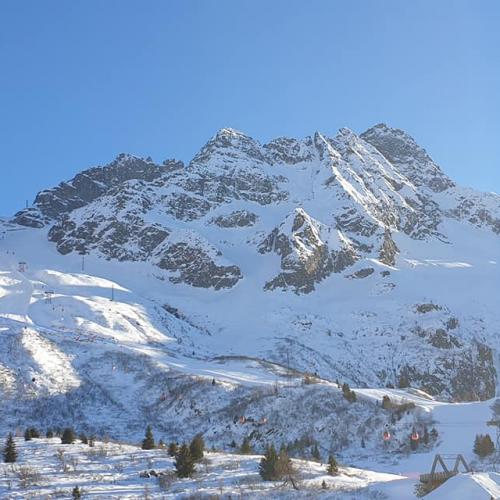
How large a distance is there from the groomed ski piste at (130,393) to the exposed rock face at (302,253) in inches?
1173

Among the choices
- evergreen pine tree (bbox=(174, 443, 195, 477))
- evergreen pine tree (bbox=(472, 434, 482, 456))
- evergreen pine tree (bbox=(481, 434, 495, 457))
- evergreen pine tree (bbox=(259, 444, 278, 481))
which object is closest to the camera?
evergreen pine tree (bbox=(259, 444, 278, 481))

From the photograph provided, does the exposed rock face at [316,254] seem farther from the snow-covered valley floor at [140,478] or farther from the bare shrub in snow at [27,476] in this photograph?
the bare shrub in snow at [27,476]

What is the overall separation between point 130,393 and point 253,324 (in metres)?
53.5

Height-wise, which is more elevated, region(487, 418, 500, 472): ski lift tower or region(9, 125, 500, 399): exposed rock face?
region(9, 125, 500, 399): exposed rock face

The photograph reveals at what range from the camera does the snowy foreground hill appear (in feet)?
188

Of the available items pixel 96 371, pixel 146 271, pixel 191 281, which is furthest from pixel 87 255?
pixel 96 371

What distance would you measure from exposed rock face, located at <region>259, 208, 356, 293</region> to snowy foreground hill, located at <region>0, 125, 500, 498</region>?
442 millimetres

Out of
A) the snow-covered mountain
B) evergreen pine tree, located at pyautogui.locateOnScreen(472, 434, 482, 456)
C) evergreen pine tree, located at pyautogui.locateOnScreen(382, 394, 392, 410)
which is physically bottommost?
evergreen pine tree, located at pyautogui.locateOnScreen(472, 434, 482, 456)

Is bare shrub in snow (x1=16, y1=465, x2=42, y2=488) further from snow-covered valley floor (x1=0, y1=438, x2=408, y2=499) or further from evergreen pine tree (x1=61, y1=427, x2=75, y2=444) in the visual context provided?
evergreen pine tree (x1=61, y1=427, x2=75, y2=444)

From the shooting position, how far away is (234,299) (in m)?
134

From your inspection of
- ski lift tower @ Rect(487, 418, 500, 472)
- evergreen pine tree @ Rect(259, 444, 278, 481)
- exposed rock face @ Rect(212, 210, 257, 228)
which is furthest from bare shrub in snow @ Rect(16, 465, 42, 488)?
exposed rock face @ Rect(212, 210, 257, 228)

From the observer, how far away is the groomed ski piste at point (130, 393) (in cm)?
2616

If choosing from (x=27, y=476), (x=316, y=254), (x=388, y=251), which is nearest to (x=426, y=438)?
(x=27, y=476)

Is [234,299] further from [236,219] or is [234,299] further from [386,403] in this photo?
[386,403]
